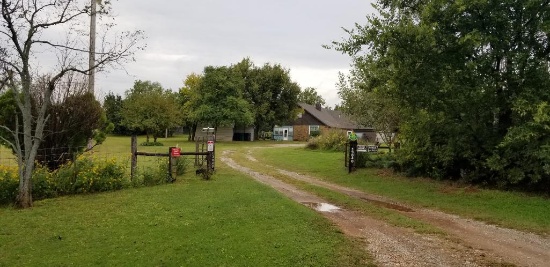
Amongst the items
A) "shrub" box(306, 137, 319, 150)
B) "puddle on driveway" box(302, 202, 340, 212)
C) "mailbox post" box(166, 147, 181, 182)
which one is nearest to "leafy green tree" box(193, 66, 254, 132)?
"shrub" box(306, 137, 319, 150)

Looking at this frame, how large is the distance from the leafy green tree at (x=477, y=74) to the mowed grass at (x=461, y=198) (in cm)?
76

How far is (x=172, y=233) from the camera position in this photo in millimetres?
7500

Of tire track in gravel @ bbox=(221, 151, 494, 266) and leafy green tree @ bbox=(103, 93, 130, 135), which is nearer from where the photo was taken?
tire track in gravel @ bbox=(221, 151, 494, 266)

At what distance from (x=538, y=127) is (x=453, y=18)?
13.3 ft

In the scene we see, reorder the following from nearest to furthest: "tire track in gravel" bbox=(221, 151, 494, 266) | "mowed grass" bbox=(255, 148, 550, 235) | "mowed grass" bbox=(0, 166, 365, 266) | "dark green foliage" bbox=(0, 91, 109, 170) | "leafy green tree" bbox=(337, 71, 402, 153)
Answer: "mowed grass" bbox=(0, 166, 365, 266)
"tire track in gravel" bbox=(221, 151, 494, 266)
"mowed grass" bbox=(255, 148, 550, 235)
"dark green foliage" bbox=(0, 91, 109, 170)
"leafy green tree" bbox=(337, 71, 402, 153)

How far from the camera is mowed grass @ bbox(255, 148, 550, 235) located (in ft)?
31.8

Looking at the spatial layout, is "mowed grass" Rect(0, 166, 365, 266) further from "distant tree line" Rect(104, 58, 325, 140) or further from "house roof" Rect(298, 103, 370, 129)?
"house roof" Rect(298, 103, 370, 129)

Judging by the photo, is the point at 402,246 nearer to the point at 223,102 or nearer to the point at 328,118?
the point at 223,102

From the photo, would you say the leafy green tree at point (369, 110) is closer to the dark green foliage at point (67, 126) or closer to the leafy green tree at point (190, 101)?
the dark green foliage at point (67, 126)

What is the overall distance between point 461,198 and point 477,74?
12.7ft

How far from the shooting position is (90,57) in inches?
492

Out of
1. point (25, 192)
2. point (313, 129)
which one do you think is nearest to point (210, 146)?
point (25, 192)

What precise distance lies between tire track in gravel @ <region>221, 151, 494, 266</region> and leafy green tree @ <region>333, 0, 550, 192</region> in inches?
214

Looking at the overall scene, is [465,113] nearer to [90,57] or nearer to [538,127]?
[538,127]
